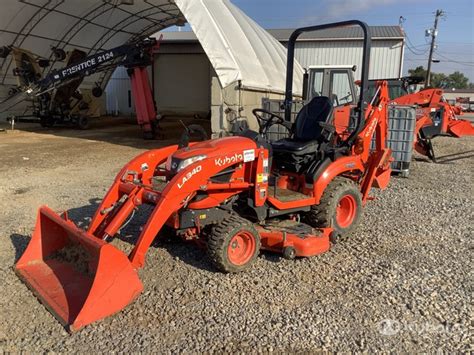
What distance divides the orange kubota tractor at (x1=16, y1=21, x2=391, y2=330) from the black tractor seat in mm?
11

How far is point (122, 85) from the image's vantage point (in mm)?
26109

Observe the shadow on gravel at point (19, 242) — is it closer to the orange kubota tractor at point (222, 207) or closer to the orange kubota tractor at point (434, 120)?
the orange kubota tractor at point (222, 207)

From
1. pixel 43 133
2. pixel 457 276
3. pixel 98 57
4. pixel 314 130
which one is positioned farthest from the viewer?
pixel 43 133

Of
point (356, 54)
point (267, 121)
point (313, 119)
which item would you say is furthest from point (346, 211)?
point (356, 54)

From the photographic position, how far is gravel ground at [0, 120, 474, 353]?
2936 mm

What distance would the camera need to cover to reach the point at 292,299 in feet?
11.5

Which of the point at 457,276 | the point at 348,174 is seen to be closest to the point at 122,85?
the point at 348,174

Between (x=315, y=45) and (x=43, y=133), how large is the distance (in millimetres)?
17420

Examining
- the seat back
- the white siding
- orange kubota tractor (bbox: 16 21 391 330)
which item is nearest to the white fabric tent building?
the seat back

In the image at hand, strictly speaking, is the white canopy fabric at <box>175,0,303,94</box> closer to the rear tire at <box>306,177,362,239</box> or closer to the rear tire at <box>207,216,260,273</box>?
the rear tire at <box>306,177,362,239</box>

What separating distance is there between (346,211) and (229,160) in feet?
5.85

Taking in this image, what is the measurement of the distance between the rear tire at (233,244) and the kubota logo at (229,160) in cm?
48

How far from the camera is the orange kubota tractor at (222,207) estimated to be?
328 centimetres

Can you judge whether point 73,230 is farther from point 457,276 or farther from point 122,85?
point 122,85
